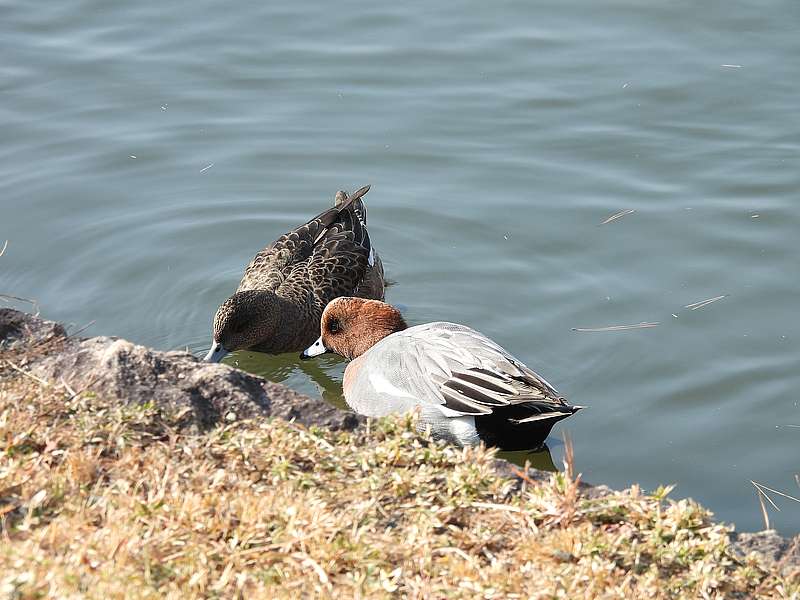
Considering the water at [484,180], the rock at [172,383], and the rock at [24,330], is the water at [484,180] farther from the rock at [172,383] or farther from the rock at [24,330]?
the rock at [24,330]

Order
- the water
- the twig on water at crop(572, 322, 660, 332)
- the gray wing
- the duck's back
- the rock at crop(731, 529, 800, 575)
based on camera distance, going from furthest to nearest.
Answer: the duck's back
the twig on water at crop(572, 322, 660, 332)
the water
the gray wing
the rock at crop(731, 529, 800, 575)

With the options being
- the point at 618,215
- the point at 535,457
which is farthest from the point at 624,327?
the point at 618,215

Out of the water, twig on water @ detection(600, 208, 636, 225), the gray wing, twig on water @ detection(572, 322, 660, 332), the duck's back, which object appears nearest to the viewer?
the gray wing

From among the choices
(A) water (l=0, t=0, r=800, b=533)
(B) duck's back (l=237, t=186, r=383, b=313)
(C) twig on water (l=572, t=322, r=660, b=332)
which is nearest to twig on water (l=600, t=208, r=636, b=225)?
(A) water (l=0, t=0, r=800, b=533)

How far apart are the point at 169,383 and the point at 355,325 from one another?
2.99 metres

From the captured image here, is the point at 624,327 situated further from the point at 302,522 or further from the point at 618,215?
the point at 302,522

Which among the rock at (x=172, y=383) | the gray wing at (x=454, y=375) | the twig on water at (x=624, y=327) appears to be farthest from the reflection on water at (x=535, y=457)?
the rock at (x=172, y=383)

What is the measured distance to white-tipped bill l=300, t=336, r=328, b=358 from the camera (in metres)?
7.67

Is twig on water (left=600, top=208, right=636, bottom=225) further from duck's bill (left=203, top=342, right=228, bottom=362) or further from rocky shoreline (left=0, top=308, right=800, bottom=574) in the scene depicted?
rocky shoreline (left=0, top=308, right=800, bottom=574)

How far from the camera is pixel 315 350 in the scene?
7.72 metres

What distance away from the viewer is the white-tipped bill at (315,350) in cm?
767

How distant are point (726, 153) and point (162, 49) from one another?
568cm

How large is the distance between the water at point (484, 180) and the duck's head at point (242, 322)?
→ 36cm

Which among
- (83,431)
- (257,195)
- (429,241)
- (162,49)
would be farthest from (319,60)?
(83,431)
